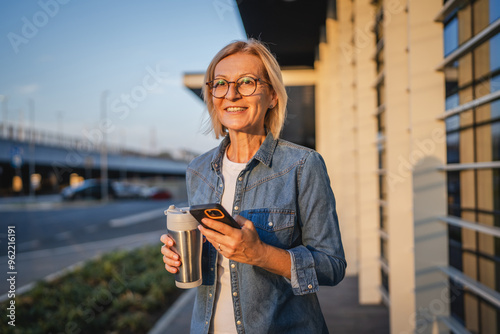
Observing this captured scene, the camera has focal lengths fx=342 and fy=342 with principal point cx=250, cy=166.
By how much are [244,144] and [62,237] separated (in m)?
11.7

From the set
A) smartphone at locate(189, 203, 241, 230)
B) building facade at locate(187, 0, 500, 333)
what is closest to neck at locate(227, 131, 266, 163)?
smartphone at locate(189, 203, 241, 230)

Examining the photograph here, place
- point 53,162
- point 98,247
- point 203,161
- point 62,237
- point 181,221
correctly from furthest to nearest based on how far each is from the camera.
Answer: point 53,162 → point 62,237 → point 98,247 → point 203,161 → point 181,221

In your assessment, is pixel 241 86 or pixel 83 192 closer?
pixel 241 86

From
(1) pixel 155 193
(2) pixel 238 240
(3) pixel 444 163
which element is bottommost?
(1) pixel 155 193

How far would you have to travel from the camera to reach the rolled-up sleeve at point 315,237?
4.14ft

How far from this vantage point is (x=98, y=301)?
4547mm

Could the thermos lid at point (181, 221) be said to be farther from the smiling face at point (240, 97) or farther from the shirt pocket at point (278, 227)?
the smiling face at point (240, 97)

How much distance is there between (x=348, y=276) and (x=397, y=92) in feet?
13.5

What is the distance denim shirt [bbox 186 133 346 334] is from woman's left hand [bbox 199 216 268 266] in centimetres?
17

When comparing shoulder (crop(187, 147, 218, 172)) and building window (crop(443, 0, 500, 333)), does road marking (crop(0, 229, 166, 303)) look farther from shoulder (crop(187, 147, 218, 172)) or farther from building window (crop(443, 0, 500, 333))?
building window (crop(443, 0, 500, 333))

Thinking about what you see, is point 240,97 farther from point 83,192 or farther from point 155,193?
point 155,193

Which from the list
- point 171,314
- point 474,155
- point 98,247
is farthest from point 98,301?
point 98,247

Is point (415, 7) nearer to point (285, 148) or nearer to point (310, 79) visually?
point (285, 148)

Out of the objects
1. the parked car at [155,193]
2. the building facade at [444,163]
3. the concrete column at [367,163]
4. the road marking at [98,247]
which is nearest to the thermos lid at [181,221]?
the building facade at [444,163]
